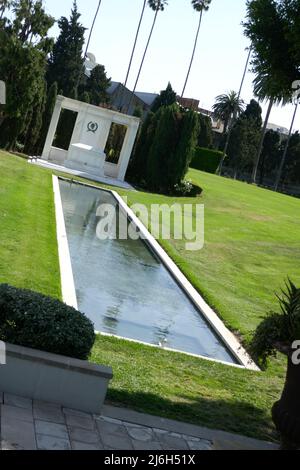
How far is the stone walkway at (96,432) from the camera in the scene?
4734 millimetres

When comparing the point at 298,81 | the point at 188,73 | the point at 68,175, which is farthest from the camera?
the point at 188,73

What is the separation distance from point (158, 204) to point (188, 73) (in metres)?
36.8

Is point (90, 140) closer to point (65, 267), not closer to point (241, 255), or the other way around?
point (241, 255)

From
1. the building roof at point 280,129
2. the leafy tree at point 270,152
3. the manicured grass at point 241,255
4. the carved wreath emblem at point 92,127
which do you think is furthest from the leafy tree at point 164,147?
the building roof at point 280,129

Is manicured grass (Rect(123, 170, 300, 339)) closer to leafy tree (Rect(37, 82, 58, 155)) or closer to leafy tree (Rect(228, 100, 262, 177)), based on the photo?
leafy tree (Rect(37, 82, 58, 155))

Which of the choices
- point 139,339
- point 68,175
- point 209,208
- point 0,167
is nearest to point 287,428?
point 139,339

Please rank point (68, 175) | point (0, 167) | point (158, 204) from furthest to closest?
1. point (68, 175)
2. point (158, 204)
3. point (0, 167)

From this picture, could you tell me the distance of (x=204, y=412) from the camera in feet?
21.3

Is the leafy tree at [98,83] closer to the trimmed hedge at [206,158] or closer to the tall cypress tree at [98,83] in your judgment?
the tall cypress tree at [98,83]

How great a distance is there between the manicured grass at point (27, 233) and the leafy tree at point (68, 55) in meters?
38.6

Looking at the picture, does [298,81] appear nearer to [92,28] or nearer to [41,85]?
[41,85]

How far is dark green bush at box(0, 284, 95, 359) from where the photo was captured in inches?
223

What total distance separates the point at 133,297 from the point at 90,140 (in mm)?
24929
